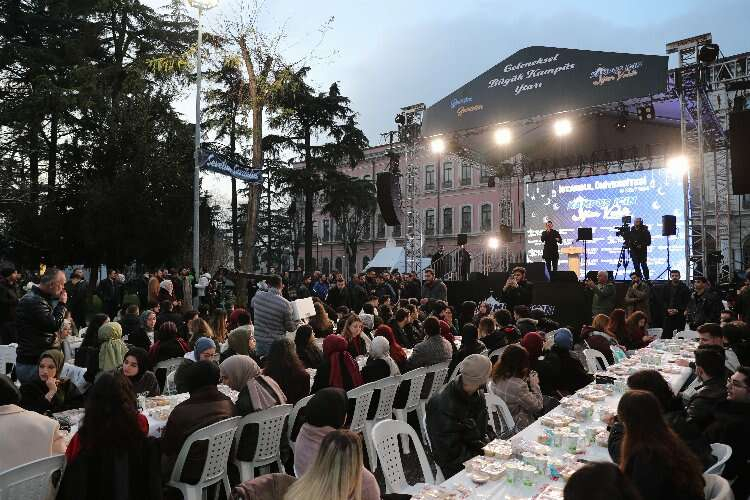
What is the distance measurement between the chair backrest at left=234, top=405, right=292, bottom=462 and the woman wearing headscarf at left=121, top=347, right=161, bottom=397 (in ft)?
4.77

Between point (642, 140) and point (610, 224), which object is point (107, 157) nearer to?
point (610, 224)

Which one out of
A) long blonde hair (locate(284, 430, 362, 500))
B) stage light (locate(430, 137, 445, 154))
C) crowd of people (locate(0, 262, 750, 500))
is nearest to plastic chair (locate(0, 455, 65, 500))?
crowd of people (locate(0, 262, 750, 500))

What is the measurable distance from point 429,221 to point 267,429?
42.9 meters

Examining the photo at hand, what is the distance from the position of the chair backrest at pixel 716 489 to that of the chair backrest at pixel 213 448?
2960 mm

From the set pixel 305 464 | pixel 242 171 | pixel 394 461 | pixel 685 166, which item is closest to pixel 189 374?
pixel 305 464

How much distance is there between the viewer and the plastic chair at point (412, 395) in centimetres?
635

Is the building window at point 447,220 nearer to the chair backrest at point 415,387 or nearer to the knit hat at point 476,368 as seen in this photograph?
the chair backrest at point 415,387

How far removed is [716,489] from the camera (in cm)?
290

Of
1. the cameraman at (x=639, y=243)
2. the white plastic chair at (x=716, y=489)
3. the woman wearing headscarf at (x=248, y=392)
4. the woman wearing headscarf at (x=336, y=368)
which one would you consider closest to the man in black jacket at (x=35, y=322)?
the woman wearing headscarf at (x=248, y=392)

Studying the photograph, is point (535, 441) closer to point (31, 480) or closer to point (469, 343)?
point (469, 343)

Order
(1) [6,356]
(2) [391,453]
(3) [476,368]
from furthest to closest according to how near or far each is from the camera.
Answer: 1. (1) [6,356]
2. (3) [476,368]
3. (2) [391,453]

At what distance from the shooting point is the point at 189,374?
13.3 feet

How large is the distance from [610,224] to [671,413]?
18.0 m

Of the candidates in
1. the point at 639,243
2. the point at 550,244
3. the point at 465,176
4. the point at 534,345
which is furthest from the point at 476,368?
the point at 465,176
